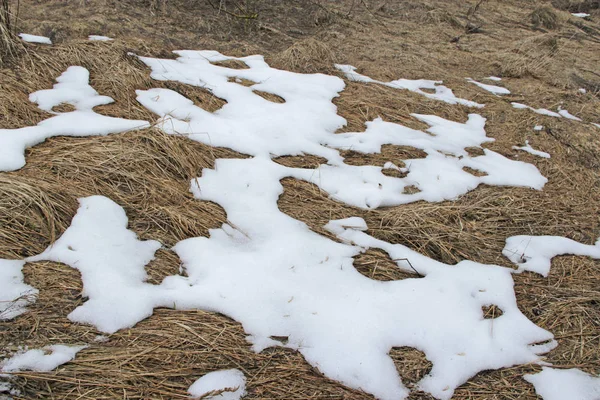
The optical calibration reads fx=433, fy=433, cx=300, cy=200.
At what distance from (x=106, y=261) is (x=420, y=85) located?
340 centimetres

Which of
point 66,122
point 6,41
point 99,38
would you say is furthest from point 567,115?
point 6,41

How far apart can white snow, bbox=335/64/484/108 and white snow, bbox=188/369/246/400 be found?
3.24 metres

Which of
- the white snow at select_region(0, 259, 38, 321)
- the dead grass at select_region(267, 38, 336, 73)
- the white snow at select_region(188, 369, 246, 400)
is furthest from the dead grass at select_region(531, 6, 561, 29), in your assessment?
the white snow at select_region(0, 259, 38, 321)

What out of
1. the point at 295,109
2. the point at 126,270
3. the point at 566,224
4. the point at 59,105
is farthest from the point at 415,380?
the point at 59,105

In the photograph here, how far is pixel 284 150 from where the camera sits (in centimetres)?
282

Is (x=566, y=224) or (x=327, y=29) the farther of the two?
(x=327, y=29)

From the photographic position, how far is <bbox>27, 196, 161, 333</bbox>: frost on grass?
1590mm

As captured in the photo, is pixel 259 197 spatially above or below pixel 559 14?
below

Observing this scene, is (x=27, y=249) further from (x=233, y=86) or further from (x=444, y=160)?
(x=444, y=160)

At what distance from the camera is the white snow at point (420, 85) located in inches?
158

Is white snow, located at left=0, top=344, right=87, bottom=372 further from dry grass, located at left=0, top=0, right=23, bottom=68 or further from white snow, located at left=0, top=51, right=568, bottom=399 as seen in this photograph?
dry grass, located at left=0, top=0, right=23, bottom=68

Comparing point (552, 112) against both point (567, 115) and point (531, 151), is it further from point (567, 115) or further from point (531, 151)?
point (531, 151)

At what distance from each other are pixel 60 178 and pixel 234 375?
4.49ft

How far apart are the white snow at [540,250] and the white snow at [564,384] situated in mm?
596
